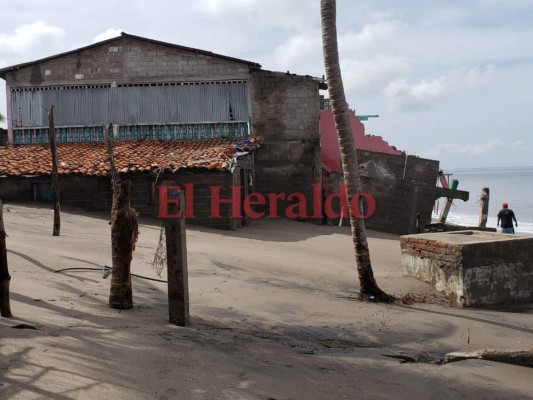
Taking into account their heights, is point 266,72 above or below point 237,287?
above

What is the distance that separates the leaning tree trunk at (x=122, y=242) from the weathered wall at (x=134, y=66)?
14706mm

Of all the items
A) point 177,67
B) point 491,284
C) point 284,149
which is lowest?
point 491,284

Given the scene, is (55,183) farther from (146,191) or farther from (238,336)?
(238,336)

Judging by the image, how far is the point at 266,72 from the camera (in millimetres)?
20484

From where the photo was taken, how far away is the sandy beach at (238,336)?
4.50m

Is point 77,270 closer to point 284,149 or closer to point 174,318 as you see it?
point 174,318

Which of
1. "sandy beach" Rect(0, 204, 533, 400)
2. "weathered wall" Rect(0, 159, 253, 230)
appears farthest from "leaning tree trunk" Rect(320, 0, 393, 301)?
"weathered wall" Rect(0, 159, 253, 230)

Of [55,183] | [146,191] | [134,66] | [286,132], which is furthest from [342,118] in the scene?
[134,66]

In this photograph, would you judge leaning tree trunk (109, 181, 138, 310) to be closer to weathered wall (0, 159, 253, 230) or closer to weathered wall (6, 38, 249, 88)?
weathered wall (0, 159, 253, 230)

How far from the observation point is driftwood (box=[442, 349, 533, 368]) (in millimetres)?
5961

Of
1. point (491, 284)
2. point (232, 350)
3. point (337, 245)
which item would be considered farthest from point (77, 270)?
point (337, 245)

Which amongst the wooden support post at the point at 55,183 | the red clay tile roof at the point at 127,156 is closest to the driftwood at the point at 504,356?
the wooden support post at the point at 55,183

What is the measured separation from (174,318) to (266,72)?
15.6 metres

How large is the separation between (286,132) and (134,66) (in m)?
6.32
